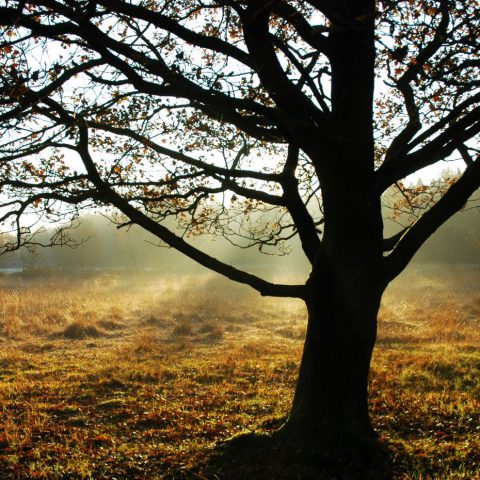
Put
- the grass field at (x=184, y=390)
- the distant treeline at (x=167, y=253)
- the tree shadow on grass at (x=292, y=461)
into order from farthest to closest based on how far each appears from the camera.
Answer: the distant treeline at (x=167, y=253), the grass field at (x=184, y=390), the tree shadow on grass at (x=292, y=461)

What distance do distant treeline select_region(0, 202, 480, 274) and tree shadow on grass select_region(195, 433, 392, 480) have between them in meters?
50.0

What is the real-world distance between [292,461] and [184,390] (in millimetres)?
4664

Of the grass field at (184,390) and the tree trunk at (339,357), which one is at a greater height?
the tree trunk at (339,357)

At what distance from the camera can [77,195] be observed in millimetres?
6324

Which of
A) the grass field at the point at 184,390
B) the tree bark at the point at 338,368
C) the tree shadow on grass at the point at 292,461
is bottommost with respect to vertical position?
the grass field at the point at 184,390

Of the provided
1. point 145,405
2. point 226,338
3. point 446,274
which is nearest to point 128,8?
point 145,405

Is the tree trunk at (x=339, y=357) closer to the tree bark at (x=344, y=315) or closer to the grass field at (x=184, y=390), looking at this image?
the tree bark at (x=344, y=315)

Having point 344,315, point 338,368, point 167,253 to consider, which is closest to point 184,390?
point 338,368

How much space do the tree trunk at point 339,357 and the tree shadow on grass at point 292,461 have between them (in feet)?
0.59

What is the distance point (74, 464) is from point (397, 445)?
3599mm

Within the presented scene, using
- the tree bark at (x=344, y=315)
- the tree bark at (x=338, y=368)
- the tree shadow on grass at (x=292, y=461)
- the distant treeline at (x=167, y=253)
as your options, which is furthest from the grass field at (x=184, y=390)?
the distant treeline at (x=167, y=253)

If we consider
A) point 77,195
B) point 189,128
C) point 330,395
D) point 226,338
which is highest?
point 189,128

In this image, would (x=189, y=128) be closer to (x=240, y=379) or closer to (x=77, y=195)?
(x=77, y=195)

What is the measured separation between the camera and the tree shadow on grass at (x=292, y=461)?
477 centimetres
